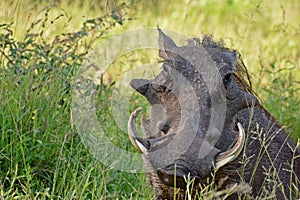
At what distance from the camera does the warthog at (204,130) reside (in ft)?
10.7

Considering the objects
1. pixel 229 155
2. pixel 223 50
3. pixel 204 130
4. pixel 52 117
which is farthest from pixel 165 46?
pixel 52 117

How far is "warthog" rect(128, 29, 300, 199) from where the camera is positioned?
10.7 feet

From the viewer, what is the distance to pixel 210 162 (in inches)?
128

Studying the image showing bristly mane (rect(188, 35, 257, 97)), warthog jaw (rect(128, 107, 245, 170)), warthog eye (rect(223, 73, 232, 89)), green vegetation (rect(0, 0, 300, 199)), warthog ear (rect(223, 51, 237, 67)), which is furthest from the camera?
green vegetation (rect(0, 0, 300, 199))

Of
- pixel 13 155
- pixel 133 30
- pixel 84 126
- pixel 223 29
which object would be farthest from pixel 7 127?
pixel 223 29

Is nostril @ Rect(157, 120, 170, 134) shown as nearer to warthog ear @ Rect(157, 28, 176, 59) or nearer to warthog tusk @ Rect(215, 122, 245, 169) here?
warthog tusk @ Rect(215, 122, 245, 169)

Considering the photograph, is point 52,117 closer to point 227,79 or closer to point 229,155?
point 227,79

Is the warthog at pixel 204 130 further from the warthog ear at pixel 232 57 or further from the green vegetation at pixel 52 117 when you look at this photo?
the green vegetation at pixel 52 117

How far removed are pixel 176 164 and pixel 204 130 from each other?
0.26 metres

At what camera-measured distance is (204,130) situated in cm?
336

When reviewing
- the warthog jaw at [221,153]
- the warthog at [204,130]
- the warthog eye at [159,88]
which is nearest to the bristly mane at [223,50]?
the warthog at [204,130]

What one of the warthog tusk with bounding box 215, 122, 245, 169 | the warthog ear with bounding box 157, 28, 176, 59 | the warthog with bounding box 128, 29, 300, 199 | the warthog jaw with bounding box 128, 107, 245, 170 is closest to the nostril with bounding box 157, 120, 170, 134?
the warthog with bounding box 128, 29, 300, 199

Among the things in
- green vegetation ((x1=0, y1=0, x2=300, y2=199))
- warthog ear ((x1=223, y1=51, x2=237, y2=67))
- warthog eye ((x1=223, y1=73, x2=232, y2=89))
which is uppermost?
warthog ear ((x1=223, y1=51, x2=237, y2=67))

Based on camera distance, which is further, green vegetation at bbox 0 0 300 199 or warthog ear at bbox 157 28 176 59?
green vegetation at bbox 0 0 300 199
